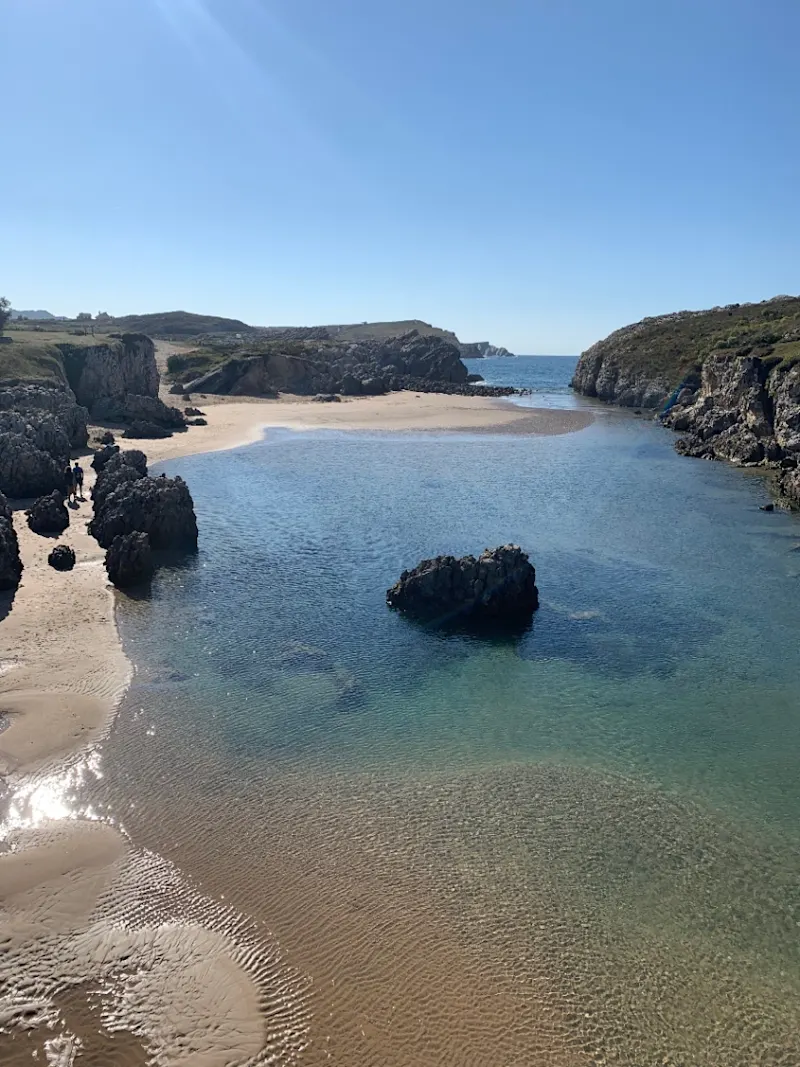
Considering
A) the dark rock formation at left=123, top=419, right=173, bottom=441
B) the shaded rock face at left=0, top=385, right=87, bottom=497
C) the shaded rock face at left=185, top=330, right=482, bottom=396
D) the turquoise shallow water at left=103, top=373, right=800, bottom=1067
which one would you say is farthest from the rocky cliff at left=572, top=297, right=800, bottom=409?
the shaded rock face at left=0, top=385, right=87, bottom=497

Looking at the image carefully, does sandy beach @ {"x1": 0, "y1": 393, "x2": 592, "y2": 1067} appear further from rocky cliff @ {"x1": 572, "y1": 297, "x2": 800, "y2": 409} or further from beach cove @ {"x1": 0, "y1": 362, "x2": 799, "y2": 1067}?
rocky cliff @ {"x1": 572, "y1": 297, "x2": 800, "y2": 409}

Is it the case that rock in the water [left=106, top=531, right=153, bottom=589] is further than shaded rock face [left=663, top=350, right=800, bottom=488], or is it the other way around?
shaded rock face [left=663, top=350, right=800, bottom=488]

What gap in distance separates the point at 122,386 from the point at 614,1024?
78320mm

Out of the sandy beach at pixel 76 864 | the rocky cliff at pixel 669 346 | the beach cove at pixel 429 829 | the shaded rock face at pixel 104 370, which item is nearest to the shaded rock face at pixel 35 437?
the sandy beach at pixel 76 864

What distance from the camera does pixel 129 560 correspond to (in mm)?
32719

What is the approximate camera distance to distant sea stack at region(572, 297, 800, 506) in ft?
209

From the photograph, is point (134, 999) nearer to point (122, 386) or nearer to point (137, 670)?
point (137, 670)

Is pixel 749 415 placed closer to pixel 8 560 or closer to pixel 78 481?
pixel 78 481

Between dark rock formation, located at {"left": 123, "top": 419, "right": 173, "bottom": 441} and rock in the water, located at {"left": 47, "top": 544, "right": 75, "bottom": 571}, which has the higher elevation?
dark rock formation, located at {"left": 123, "top": 419, "right": 173, "bottom": 441}

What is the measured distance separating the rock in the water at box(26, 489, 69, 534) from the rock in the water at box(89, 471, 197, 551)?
1474 mm

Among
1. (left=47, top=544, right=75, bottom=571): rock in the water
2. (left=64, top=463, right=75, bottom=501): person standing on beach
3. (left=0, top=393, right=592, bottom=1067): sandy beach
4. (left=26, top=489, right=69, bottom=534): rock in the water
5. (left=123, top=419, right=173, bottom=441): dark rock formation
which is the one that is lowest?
(left=0, top=393, right=592, bottom=1067): sandy beach

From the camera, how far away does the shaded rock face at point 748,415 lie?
2415 inches

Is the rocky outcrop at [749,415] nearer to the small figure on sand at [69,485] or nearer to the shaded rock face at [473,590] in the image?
the shaded rock face at [473,590]

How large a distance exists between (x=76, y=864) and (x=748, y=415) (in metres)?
69.3
